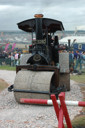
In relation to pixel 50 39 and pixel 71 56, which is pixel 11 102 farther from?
pixel 71 56

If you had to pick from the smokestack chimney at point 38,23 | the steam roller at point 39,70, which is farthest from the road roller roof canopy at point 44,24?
the smokestack chimney at point 38,23

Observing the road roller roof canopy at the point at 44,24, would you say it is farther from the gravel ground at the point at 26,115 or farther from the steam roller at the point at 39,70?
the gravel ground at the point at 26,115

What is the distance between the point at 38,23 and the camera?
314 inches

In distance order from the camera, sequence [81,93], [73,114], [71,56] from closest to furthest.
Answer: [73,114]
[81,93]
[71,56]

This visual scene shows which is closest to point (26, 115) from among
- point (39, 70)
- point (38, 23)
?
point (39, 70)

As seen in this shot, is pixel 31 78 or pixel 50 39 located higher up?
pixel 50 39

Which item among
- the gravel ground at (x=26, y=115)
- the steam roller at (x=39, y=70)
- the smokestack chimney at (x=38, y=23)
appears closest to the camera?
the gravel ground at (x=26, y=115)

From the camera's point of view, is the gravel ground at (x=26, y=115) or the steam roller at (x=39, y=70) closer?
the gravel ground at (x=26, y=115)

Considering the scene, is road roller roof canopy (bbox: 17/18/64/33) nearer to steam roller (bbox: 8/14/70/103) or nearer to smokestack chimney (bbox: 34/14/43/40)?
steam roller (bbox: 8/14/70/103)

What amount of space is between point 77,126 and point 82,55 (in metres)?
12.3

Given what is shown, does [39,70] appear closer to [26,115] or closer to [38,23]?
[38,23]

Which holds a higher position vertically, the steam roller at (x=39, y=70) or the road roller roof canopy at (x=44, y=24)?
the road roller roof canopy at (x=44, y=24)

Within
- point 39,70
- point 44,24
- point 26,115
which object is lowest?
point 26,115

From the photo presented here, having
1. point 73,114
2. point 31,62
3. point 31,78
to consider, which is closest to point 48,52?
point 31,62
